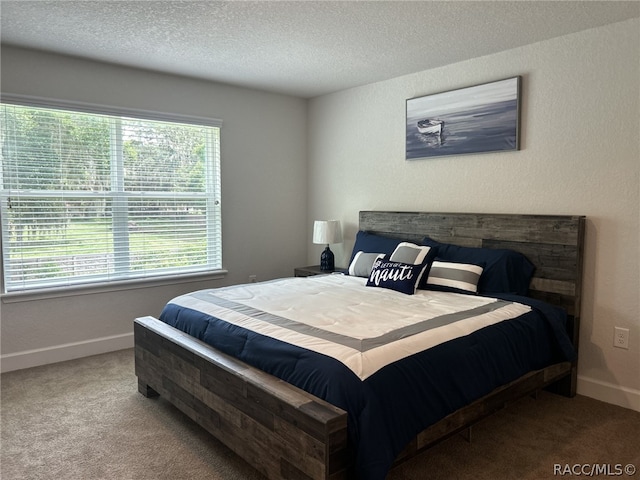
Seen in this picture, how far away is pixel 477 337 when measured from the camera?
233 centimetres

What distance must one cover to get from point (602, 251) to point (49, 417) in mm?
3455

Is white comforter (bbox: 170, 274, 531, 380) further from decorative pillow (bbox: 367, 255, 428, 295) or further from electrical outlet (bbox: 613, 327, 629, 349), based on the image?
electrical outlet (bbox: 613, 327, 629, 349)

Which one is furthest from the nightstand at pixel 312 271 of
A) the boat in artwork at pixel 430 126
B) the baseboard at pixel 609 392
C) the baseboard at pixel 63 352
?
the baseboard at pixel 609 392

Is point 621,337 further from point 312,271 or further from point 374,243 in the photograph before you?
point 312,271

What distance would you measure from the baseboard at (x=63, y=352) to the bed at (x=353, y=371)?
1.05 m

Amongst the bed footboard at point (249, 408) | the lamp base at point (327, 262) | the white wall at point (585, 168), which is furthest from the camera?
the lamp base at point (327, 262)

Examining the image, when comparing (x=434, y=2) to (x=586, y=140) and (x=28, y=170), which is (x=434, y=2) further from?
(x=28, y=170)

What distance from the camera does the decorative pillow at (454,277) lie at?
312 centimetres

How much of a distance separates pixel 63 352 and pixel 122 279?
699mm

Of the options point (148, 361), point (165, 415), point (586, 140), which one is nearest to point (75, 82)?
point (148, 361)

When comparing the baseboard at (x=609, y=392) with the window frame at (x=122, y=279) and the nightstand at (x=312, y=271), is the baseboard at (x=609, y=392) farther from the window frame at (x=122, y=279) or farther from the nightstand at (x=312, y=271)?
the window frame at (x=122, y=279)

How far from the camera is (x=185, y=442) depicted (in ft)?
7.96

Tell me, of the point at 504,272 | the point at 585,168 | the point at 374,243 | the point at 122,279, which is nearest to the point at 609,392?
the point at 504,272

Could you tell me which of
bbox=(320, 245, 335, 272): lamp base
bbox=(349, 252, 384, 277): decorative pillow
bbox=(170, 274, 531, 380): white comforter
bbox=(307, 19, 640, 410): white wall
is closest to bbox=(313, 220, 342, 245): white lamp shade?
bbox=(320, 245, 335, 272): lamp base
